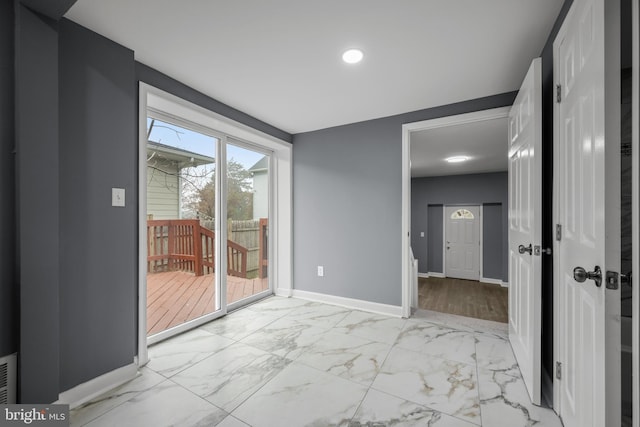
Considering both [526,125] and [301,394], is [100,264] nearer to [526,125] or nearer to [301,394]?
[301,394]

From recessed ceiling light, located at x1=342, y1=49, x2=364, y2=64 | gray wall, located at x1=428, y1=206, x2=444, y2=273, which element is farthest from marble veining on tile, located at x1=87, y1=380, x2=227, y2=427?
gray wall, located at x1=428, y1=206, x2=444, y2=273

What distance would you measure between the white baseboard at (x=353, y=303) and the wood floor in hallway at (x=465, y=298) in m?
1.37

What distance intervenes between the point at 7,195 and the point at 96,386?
1.24 m

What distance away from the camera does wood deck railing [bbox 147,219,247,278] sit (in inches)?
95.7

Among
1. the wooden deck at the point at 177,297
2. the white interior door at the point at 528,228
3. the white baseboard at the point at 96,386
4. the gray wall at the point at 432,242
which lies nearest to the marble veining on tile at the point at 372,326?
the white interior door at the point at 528,228

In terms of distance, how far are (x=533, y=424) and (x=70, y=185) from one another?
294 centimetres

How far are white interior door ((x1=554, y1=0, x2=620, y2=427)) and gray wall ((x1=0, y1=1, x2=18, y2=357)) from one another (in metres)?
2.55

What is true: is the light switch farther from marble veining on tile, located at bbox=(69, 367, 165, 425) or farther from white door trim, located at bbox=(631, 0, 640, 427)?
white door trim, located at bbox=(631, 0, 640, 427)

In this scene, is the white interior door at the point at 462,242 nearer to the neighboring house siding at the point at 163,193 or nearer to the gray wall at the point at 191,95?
the gray wall at the point at 191,95

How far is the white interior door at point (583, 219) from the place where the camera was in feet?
3.06

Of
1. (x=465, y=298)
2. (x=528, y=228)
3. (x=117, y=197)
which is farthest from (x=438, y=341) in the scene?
(x=465, y=298)

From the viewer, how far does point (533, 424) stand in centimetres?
147

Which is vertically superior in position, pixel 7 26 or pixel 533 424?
pixel 7 26

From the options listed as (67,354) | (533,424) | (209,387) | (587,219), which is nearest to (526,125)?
(587,219)
